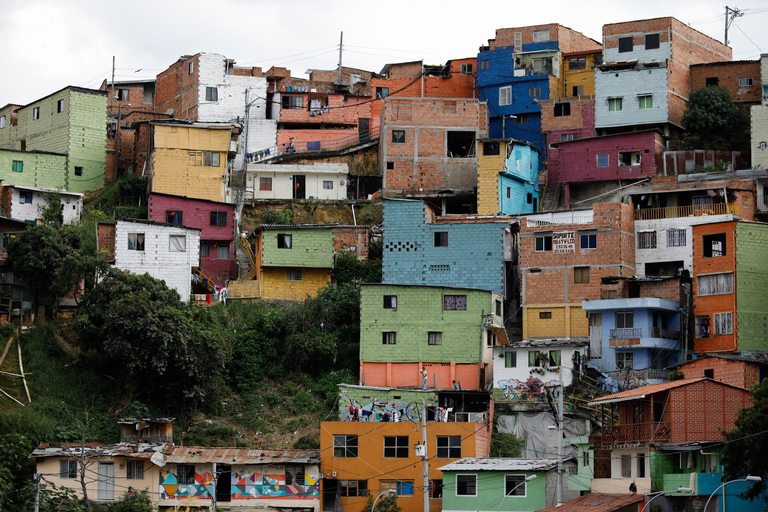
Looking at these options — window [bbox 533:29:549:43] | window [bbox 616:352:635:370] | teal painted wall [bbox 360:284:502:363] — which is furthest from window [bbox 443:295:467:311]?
window [bbox 533:29:549:43]

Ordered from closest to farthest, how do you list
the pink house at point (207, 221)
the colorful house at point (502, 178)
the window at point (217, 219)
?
the pink house at point (207, 221)
the window at point (217, 219)
the colorful house at point (502, 178)

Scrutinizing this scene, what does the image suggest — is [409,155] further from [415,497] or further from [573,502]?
[573,502]

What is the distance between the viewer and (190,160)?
7219cm

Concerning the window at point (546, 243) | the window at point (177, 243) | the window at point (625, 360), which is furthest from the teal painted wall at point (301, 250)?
the window at point (625, 360)

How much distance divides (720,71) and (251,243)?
29612 mm

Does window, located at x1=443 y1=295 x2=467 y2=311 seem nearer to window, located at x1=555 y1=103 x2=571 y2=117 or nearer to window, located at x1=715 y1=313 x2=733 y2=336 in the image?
window, located at x1=715 y1=313 x2=733 y2=336

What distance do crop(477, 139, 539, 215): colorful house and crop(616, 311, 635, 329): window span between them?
1263 centimetres

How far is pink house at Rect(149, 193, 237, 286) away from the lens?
220ft

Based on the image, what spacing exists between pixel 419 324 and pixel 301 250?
379 inches

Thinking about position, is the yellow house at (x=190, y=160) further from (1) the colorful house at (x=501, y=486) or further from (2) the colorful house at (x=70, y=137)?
(1) the colorful house at (x=501, y=486)

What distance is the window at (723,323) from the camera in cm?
5547

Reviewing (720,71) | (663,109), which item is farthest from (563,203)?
(720,71)

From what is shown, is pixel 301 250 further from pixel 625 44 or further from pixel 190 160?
pixel 625 44

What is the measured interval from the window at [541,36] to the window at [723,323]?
30218 mm
